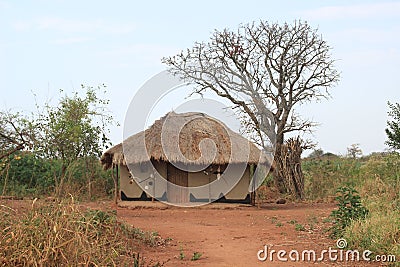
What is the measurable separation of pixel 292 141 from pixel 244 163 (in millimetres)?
3070

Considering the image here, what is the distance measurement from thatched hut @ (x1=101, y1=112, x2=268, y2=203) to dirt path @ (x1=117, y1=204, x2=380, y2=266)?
1.37 m

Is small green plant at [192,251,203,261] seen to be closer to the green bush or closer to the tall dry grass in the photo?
the tall dry grass

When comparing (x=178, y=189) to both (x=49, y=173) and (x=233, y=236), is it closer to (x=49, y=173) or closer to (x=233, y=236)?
(x=49, y=173)

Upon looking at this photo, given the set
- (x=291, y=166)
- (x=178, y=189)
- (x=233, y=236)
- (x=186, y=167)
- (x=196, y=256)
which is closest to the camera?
(x=196, y=256)

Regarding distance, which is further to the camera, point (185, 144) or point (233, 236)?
point (185, 144)

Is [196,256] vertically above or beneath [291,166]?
beneath

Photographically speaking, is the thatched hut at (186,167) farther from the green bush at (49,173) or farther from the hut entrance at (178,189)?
the green bush at (49,173)

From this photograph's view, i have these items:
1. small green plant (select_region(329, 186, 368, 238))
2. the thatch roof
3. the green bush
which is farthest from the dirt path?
the green bush

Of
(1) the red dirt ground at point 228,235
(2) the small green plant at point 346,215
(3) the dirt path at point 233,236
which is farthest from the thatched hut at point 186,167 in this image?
(2) the small green plant at point 346,215

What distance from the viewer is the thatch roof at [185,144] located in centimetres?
1330

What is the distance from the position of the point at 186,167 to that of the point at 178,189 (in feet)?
2.02

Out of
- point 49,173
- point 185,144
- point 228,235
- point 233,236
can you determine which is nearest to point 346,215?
point 233,236

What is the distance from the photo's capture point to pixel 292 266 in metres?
5.73

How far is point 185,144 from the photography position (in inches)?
537
